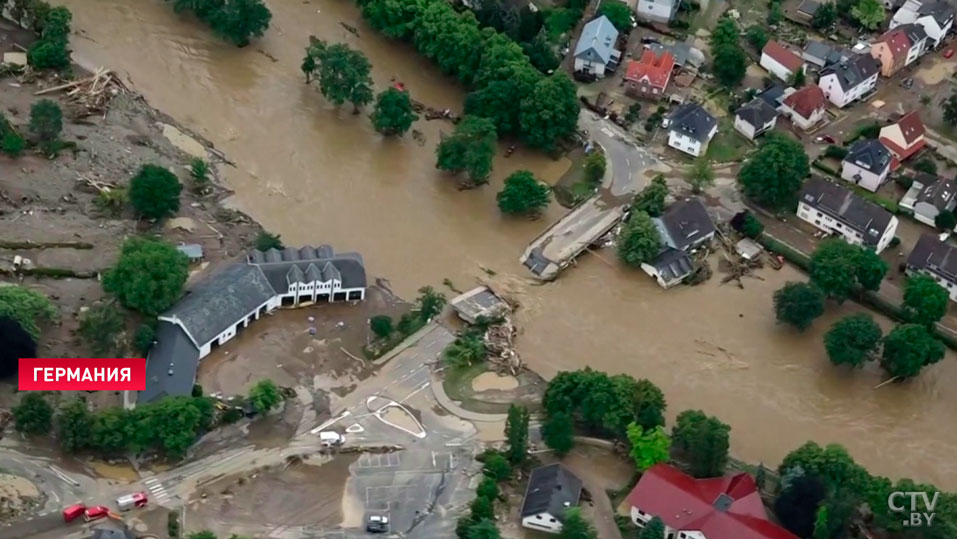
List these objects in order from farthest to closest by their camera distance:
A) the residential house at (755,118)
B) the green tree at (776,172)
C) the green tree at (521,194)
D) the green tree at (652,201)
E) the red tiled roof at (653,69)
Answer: the red tiled roof at (653,69)
the residential house at (755,118)
the green tree at (776,172)
the green tree at (652,201)
the green tree at (521,194)

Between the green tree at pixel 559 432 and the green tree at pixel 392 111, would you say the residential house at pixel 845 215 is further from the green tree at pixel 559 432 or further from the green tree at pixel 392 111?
the green tree at pixel 392 111

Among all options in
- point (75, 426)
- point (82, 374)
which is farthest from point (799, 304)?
point (75, 426)

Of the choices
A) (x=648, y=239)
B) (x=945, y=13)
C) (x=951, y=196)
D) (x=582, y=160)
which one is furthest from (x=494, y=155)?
(x=945, y=13)

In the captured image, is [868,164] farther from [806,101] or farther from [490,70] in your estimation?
[490,70]

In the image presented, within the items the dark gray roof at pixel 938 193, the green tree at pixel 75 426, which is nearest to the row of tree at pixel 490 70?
the dark gray roof at pixel 938 193

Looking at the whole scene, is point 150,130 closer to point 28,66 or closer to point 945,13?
point 28,66

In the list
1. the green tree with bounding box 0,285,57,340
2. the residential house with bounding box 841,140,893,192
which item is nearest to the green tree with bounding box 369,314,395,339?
the green tree with bounding box 0,285,57,340
